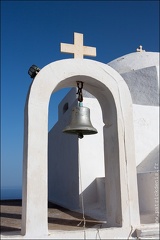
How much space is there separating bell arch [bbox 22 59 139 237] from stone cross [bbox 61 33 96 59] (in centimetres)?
14

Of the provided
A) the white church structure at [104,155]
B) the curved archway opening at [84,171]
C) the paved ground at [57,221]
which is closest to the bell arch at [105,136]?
the white church structure at [104,155]

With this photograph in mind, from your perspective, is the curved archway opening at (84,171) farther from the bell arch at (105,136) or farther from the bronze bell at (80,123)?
the bronze bell at (80,123)

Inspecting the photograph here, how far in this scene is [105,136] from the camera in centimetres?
393

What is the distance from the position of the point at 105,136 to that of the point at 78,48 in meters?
1.27

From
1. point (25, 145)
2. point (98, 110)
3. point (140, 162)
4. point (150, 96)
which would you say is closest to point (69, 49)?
point (25, 145)

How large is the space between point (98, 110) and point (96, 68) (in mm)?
4530

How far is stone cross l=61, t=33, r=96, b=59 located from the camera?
11.8ft

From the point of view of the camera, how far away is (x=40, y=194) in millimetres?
3102

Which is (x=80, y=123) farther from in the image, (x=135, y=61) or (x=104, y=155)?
(x=135, y=61)

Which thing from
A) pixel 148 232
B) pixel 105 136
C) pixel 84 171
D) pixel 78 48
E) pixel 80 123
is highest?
pixel 78 48

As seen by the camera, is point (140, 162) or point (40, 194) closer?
point (40, 194)

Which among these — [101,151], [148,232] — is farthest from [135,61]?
[148,232]

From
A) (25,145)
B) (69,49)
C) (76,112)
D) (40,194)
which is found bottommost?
(40,194)

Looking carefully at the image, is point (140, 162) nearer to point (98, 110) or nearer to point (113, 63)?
point (98, 110)
